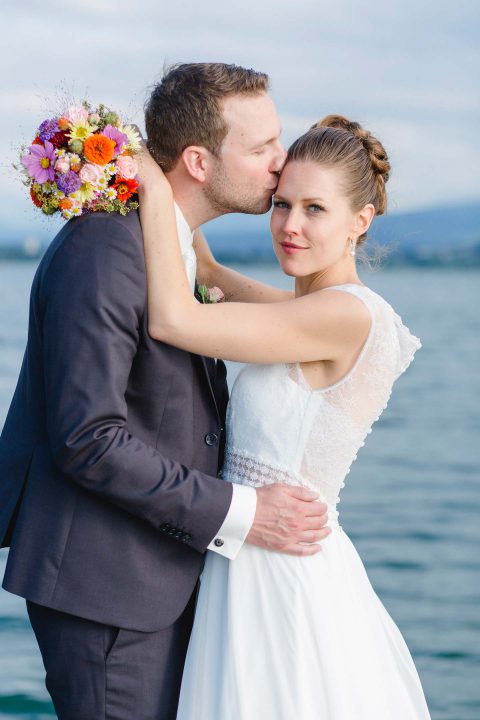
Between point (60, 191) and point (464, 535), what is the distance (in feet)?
24.6

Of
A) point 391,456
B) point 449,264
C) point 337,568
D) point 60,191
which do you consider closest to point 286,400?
point 337,568

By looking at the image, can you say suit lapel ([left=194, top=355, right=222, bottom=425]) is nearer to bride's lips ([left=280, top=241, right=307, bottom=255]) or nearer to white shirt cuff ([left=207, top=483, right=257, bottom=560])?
white shirt cuff ([left=207, top=483, right=257, bottom=560])

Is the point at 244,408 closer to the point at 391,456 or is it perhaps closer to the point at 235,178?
the point at 235,178

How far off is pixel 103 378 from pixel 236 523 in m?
0.49

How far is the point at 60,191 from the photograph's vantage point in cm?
285

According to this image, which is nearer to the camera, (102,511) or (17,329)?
(102,511)

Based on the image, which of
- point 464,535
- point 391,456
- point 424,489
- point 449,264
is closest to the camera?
point 464,535

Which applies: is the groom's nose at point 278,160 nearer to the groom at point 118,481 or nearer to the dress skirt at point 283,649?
the groom at point 118,481

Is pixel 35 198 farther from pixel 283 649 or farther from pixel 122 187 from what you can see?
pixel 283 649

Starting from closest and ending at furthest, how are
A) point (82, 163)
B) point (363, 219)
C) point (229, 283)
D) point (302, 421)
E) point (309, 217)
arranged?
1. point (82, 163)
2. point (302, 421)
3. point (309, 217)
4. point (363, 219)
5. point (229, 283)

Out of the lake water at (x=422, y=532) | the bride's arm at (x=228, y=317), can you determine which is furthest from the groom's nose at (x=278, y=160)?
the lake water at (x=422, y=532)

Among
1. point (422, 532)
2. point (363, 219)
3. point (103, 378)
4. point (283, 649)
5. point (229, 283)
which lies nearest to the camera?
point (103, 378)

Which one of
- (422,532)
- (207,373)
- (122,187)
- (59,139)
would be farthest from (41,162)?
(422,532)

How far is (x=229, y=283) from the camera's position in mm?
3852
